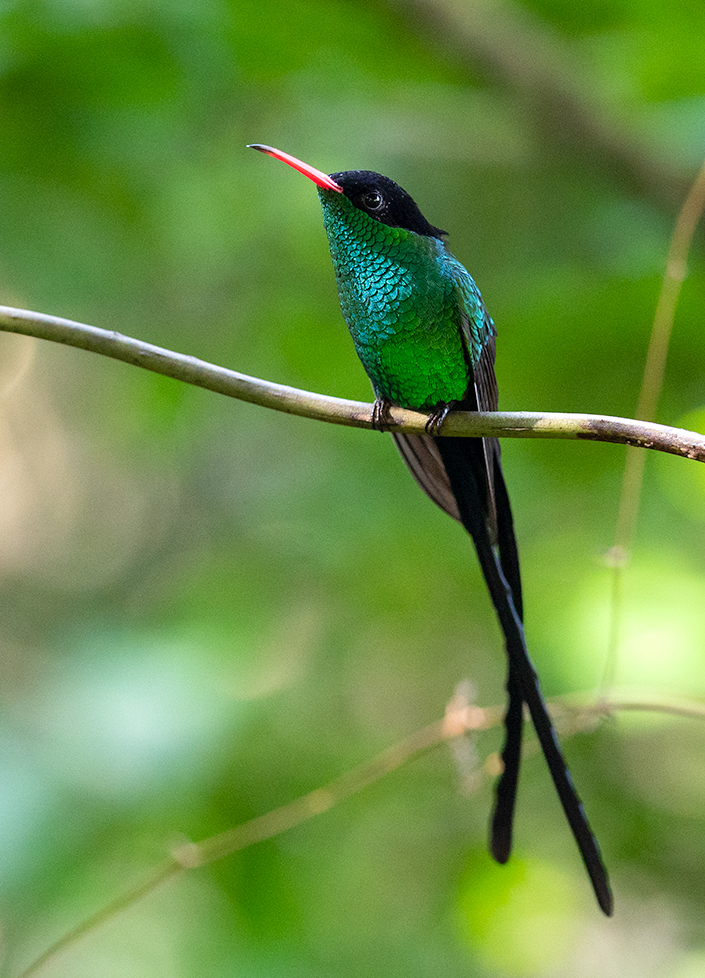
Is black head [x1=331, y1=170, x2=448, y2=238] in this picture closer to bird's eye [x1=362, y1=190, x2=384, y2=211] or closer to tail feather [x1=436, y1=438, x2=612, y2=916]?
bird's eye [x1=362, y1=190, x2=384, y2=211]

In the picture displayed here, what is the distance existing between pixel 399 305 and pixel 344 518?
172cm

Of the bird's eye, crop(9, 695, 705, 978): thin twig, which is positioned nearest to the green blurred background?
crop(9, 695, 705, 978): thin twig

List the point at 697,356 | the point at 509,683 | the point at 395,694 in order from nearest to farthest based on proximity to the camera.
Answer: the point at 509,683 → the point at 697,356 → the point at 395,694

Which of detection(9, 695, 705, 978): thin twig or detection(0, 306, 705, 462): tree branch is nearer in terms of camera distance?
detection(0, 306, 705, 462): tree branch

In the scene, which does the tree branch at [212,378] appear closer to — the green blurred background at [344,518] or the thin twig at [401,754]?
the thin twig at [401,754]

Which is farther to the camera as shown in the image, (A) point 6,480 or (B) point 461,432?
(A) point 6,480

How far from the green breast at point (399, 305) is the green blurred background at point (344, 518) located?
79cm

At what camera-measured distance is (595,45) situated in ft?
10.2

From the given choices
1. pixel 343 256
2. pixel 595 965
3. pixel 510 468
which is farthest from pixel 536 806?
pixel 343 256

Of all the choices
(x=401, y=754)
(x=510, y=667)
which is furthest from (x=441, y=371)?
(x=401, y=754)

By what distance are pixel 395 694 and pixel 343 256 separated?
267 centimetres

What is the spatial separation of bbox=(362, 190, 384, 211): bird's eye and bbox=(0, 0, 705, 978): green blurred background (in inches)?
40.0

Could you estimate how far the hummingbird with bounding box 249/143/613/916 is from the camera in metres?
1.30

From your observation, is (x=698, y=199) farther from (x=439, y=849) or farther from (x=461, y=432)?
(x=439, y=849)
